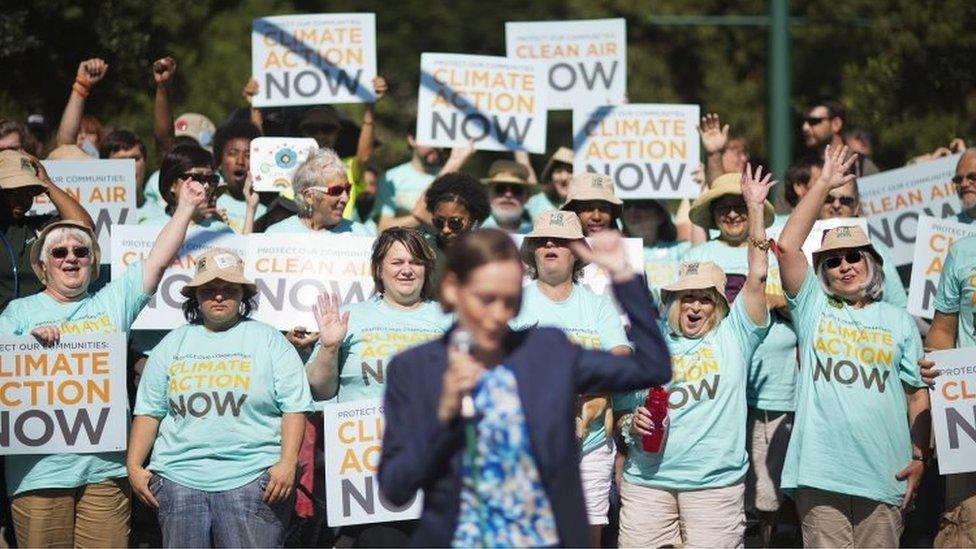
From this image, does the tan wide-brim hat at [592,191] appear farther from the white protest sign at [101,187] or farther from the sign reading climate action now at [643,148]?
the white protest sign at [101,187]

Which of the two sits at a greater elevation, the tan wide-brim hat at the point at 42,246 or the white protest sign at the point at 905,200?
the white protest sign at the point at 905,200

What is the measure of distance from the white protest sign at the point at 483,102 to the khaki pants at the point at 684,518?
141 inches

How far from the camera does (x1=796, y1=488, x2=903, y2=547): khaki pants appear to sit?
370 inches

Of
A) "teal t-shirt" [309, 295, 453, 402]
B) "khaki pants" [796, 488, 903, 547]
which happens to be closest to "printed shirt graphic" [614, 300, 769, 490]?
"khaki pants" [796, 488, 903, 547]

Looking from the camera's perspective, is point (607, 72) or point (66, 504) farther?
point (607, 72)

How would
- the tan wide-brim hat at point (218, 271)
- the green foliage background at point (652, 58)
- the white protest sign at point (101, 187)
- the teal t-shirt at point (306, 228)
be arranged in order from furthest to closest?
the green foliage background at point (652, 58)
the white protest sign at point (101, 187)
the teal t-shirt at point (306, 228)
the tan wide-brim hat at point (218, 271)

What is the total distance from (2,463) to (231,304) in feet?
5.44

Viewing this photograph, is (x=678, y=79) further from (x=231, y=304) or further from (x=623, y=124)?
(x=231, y=304)

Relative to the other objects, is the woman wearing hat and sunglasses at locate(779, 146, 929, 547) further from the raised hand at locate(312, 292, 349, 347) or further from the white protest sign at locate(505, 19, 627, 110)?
the white protest sign at locate(505, 19, 627, 110)

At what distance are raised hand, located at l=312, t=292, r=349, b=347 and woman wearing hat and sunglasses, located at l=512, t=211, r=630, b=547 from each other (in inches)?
35.2

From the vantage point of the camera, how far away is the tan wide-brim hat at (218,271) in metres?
9.30

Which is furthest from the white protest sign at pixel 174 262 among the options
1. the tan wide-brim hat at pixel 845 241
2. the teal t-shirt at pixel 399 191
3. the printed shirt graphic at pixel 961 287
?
the printed shirt graphic at pixel 961 287

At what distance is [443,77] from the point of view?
12531mm

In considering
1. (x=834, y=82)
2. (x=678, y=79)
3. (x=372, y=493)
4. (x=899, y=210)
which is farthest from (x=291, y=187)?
(x=834, y=82)
